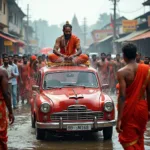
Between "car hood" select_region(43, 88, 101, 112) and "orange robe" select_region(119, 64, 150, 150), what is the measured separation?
10.1 ft

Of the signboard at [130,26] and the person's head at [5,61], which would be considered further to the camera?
the signboard at [130,26]

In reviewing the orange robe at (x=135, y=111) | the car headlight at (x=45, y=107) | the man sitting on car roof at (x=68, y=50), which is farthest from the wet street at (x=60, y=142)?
the orange robe at (x=135, y=111)

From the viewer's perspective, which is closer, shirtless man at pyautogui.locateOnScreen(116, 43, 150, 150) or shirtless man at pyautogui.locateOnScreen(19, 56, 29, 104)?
shirtless man at pyautogui.locateOnScreen(116, 43, 150, 150)

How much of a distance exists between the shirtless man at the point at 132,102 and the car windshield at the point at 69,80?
4.14m

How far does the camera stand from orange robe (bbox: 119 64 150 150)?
5.75m

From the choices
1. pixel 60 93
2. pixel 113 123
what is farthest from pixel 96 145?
pixel 60 93

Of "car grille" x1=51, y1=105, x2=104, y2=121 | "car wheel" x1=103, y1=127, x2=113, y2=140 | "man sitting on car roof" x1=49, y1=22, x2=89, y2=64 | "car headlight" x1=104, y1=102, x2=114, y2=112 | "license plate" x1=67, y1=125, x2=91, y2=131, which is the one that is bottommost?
"car wheel" x1=103, y1=127, x2=113, y2=140

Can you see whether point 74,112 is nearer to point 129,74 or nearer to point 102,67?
point 129,74

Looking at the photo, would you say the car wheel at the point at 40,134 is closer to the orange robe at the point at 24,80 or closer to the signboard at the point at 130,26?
the orange robe at the point at 24,80

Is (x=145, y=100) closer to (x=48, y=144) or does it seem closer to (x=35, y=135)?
(x=48, y=144)

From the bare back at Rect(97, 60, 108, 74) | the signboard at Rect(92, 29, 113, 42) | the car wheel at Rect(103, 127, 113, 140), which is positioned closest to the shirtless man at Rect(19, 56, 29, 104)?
the bare back at Rect(97, 60, 108, 74)

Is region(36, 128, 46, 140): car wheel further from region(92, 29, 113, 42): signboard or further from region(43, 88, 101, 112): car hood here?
region(92, 29, 113, 42): signboard

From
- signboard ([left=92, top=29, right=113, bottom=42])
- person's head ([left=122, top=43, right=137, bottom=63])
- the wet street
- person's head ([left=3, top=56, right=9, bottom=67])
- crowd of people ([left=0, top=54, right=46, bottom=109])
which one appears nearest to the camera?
person's head ([left=122, top=43, right=137, bottom=63])

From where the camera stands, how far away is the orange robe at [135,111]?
5.75m
